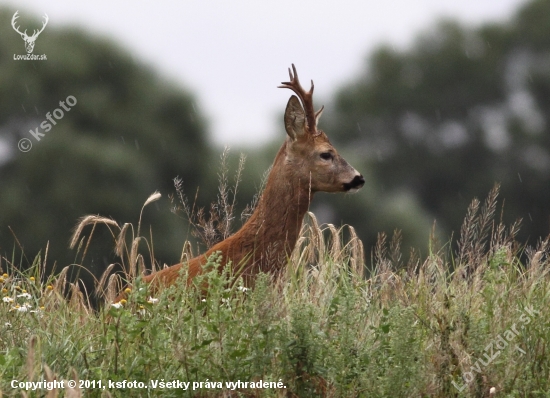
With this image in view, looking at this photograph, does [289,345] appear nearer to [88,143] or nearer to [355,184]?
[355,184]

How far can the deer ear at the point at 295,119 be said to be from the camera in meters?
7.50

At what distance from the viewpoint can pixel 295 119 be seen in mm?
7570

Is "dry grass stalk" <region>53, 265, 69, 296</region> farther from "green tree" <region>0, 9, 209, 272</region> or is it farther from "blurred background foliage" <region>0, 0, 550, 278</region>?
"green tree" <region>0, 9, 209, 272</region>

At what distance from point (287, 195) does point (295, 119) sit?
2.53ft

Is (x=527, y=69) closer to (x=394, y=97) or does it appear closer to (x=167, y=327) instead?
(x=394, y=97)

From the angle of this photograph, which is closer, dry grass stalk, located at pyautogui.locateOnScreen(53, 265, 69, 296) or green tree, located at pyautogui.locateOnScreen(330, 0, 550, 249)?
dry grass stalk, located at pyautogui.locateOnScreen(53, 265, 69, 296)

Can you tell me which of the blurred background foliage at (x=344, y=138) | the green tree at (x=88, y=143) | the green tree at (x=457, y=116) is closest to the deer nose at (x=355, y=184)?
the blurred background foliage at (x=344, y=138)

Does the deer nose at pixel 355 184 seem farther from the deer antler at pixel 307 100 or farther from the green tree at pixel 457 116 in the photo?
the green tree at pixel 457 116

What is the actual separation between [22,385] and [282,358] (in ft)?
3.35

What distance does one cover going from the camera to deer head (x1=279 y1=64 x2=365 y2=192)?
7402 millimetres

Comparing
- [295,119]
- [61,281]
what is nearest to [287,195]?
[295,119]

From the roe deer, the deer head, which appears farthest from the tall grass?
the deer head

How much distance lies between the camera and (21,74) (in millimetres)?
26797

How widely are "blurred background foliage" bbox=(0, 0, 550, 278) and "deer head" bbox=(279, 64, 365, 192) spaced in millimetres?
11169
